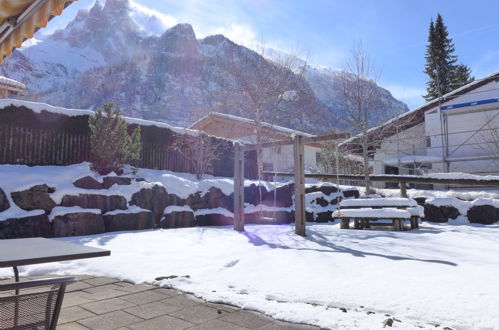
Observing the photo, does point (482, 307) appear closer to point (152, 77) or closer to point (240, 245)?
point (240, 245)

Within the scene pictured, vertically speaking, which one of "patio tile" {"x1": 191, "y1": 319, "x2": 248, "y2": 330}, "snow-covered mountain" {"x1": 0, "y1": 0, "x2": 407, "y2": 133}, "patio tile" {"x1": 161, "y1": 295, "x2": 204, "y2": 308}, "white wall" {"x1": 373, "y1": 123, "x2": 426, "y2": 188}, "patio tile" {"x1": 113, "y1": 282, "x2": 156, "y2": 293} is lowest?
"patio tile" {"x1": 113, "y1": 282, "x2": 156, "y2": 293}

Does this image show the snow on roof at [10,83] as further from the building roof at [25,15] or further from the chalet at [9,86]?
the building roof at [25,15]

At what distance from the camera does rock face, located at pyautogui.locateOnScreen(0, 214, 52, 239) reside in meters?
6.69

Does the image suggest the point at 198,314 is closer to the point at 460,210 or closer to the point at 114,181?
the point at 114,181

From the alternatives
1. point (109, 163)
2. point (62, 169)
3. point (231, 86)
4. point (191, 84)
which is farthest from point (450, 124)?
point (191, 84)

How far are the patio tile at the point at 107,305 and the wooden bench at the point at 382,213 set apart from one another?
6881mm

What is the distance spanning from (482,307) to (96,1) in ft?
596

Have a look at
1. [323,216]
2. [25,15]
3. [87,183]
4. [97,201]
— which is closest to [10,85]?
[87,183]

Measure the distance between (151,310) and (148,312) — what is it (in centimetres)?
5

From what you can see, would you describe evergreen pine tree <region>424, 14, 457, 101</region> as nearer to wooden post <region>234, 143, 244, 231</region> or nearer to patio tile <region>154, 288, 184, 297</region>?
wooden post <region>234, 143, 244, 231</region>

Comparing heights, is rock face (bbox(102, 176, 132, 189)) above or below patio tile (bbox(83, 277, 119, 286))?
above

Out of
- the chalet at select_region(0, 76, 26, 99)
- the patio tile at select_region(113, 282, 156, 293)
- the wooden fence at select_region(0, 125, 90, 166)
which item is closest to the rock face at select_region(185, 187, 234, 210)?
the wooden fence at select_region(0, 125, 90, 166)

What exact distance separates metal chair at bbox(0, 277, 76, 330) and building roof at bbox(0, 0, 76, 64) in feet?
10.3

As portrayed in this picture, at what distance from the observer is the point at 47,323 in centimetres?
199
